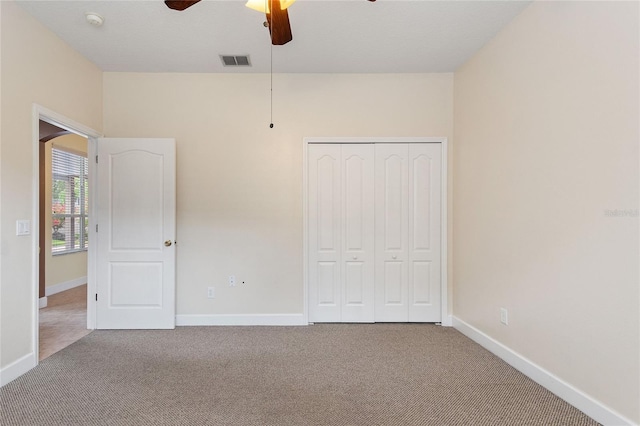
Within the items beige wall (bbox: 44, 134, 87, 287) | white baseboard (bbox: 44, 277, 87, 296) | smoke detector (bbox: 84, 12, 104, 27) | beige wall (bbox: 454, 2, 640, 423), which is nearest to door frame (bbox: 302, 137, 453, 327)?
beige wall (bbox: 454, 2, 640, 423)

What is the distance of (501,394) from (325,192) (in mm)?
2295

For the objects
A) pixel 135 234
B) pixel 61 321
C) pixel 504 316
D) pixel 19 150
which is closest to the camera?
pixel 19 150

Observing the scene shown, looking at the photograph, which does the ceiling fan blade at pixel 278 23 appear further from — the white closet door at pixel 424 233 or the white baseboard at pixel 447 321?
the white baseboard at pixel 447 321

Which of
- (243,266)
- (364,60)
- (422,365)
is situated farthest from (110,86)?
(422,365)

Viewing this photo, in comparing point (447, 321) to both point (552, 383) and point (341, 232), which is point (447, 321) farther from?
point (341, 232)

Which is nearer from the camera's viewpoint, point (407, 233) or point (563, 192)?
point (563, 192)

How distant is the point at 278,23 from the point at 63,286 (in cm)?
540

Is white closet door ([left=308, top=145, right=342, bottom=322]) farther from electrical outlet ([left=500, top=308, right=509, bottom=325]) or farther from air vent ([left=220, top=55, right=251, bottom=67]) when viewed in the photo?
electrical outlet ([left=500, top=308, right=509, bottom=325])

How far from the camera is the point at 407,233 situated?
10.8ft

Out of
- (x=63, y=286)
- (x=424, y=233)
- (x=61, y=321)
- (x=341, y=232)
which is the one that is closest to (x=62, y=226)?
(x=63, y=286)

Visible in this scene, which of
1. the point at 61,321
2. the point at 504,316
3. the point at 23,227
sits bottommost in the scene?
the point at 61,321

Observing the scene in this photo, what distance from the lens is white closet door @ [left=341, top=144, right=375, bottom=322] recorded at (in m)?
3.28

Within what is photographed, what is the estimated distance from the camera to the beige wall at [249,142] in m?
3.25

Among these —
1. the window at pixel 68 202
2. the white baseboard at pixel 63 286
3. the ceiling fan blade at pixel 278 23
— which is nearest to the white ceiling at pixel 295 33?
the ceiling fan blade at pixel 278 23
